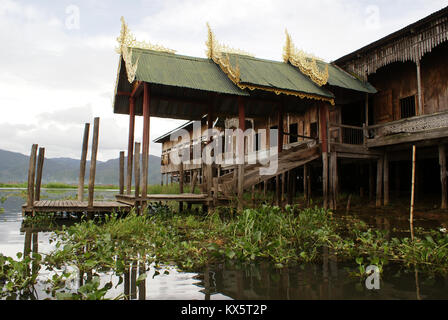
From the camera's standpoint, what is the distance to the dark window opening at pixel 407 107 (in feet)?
40.4

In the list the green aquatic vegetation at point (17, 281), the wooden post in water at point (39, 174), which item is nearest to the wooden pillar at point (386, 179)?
the green aquatic vegetation at point (17, 281)

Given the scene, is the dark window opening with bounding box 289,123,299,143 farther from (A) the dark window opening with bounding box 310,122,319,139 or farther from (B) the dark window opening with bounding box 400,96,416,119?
(B) the dark window opening with bounding box 400,96,416,119

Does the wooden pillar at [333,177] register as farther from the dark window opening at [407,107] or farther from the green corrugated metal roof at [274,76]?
the dark window opening at [407,107]

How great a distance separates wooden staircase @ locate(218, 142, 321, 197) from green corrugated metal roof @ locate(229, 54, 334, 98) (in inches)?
76.3

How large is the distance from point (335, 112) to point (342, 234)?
26.4 feet

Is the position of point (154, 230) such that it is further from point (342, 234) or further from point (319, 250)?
point (342, 234)

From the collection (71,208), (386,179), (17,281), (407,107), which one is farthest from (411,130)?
(17,281)

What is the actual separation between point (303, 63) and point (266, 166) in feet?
14.5

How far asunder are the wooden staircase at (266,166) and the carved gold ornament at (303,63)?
2.26 m

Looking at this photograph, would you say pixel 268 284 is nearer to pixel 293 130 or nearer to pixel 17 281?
pixel 17 281

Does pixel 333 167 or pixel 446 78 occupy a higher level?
pixel 446 78
